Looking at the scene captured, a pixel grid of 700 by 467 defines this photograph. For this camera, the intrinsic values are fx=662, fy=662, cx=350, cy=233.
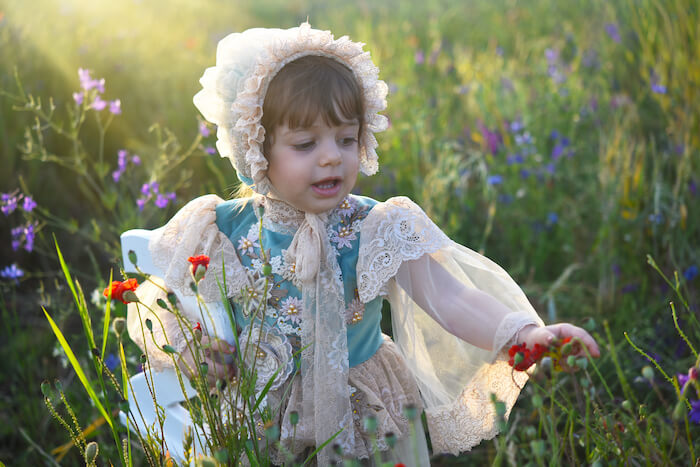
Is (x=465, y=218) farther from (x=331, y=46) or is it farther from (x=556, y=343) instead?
(x=556, y=343)

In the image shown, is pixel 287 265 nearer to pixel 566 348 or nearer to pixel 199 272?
pixel 199 272

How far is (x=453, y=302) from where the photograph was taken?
1628 mm

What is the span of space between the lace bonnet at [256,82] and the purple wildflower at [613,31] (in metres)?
3.06

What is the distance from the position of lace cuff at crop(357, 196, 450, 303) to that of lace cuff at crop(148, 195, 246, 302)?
318 millimetres

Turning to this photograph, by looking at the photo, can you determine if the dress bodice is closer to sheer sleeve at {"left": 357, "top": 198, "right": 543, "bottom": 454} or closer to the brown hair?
sheer sleeve at {"left": 357, "top": 198, "right": 543, "bottom": 454}

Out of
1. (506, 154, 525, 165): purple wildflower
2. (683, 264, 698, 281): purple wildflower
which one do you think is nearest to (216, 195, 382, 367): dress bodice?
(683, 264, 698, 281): purple wildflower

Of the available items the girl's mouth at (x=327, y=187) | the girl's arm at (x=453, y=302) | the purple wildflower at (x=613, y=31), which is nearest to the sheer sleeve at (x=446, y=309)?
the girl's arm at (x=453, y=302)

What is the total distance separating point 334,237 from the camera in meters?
1.70

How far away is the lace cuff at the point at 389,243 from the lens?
63.3 inches

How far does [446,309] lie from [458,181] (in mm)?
1167

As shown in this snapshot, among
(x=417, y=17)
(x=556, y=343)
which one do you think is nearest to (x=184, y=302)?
(x=556, y=343)

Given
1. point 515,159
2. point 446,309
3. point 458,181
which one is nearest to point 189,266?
point 446,309

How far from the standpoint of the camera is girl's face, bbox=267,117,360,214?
5.19ft

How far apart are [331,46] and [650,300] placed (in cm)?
179
